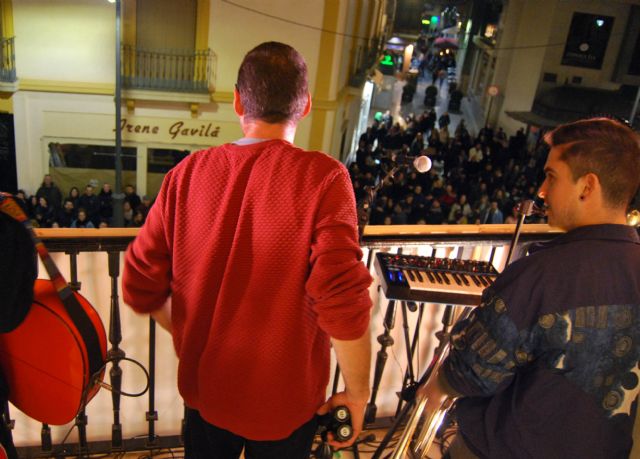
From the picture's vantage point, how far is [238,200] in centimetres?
127

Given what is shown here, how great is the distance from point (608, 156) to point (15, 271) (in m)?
1.38

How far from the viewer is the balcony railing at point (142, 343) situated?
2104mm

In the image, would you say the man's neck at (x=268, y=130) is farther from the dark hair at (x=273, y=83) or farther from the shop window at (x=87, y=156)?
the shop window at (x=87, y=156)

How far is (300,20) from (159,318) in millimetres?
10948

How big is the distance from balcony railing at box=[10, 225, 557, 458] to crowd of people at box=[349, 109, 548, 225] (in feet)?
11.1

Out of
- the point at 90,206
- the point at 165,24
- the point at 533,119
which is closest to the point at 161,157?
the point at 165,24

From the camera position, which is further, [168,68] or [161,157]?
[161,157]

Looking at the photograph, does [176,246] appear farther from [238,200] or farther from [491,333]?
[491,333]

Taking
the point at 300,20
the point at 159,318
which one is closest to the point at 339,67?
the point at 300,20

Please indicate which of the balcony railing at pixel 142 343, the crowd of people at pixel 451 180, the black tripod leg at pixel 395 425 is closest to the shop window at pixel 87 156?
the crowd of people at pixel 451 180

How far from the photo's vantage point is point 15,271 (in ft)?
4.51

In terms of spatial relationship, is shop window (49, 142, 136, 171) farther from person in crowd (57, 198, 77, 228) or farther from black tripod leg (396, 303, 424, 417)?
black tripod leg (396, 303, 424, 417)

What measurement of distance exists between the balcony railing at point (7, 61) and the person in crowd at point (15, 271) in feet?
38.0

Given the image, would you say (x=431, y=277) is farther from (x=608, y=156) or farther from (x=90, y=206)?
(x=90, y=206)
